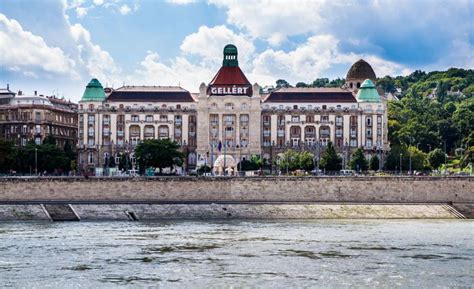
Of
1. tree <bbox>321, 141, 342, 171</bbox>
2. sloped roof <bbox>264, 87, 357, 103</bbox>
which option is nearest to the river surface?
tree <bbox>321, 141, 342, 171</bbox>

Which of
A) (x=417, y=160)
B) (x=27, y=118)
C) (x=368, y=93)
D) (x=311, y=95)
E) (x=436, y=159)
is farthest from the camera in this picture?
(x=27, y=118)

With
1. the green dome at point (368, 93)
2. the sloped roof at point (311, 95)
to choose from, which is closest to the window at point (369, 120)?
the green dome at point (368, 93)

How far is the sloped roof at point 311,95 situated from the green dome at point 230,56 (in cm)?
800

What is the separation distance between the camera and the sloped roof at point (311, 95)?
17500 centimetres

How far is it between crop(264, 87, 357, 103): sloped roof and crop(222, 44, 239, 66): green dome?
8.00 metres

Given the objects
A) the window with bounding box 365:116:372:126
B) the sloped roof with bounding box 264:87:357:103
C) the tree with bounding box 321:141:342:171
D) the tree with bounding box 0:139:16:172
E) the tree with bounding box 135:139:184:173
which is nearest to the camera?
the tree with bounding box 0:139:16:172

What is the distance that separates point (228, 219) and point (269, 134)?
69.3 meters

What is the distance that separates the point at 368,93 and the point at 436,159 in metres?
15.2

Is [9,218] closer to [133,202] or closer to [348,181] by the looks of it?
[133,202]

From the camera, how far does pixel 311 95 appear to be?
175750 mm

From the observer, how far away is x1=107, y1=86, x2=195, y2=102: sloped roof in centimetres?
17438

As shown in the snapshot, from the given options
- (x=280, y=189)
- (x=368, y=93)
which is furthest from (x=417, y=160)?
(x=280, y=189)

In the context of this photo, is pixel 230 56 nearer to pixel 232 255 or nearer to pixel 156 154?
pixel 156 154

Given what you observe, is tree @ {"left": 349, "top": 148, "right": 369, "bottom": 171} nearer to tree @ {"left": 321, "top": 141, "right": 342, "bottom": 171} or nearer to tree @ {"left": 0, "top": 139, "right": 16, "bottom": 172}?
tree @ {"left": 321, "top": 141, "right": 342, "bottom": 171}
